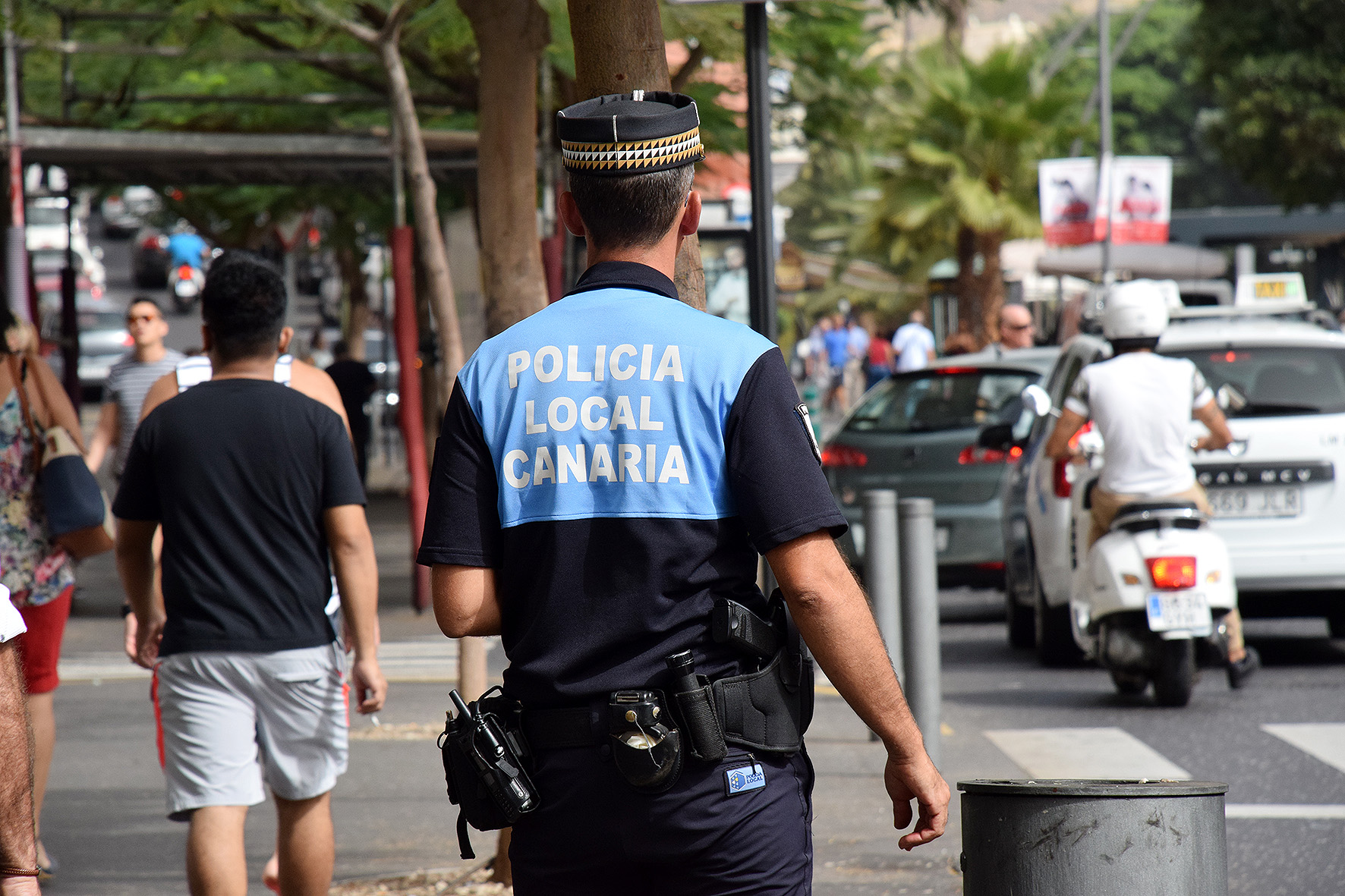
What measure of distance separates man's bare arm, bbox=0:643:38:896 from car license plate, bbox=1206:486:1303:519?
7.57 metres

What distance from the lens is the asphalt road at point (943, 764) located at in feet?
19.5

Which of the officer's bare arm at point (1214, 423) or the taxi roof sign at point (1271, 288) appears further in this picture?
the taxi roof sign at point (1271, 288)

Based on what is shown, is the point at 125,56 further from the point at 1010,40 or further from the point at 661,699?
the point at 1010,40

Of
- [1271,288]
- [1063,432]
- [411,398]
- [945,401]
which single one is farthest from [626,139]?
[1271,288]

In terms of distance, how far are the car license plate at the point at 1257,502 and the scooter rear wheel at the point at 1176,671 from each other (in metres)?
1.01

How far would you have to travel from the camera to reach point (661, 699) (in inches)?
108

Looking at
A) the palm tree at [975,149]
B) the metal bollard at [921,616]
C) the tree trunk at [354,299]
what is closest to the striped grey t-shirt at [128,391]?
the metal bollard at [921,616]

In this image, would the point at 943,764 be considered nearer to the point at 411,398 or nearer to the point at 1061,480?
the point at 1061,480

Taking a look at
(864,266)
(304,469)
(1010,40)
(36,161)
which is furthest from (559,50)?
(864,266)

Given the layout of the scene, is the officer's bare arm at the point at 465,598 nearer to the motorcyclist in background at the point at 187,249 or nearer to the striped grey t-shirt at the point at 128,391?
the striped grey t-shirt at the point at 128,391

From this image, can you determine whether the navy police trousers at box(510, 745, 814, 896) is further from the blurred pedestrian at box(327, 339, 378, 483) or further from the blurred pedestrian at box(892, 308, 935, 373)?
the blurred pedestrian at box(892, 308, 935, 373)

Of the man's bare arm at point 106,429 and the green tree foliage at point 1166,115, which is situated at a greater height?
the green tree foliage at point 1166,115

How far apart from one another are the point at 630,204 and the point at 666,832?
100cm

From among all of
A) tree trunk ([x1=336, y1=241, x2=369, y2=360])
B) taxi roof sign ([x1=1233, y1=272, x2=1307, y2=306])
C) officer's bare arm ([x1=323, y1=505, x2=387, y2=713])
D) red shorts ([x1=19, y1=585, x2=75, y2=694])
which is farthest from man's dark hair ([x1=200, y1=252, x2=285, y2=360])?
tree trunk ([x1=336, y1=241, x2=369, y2=360])
